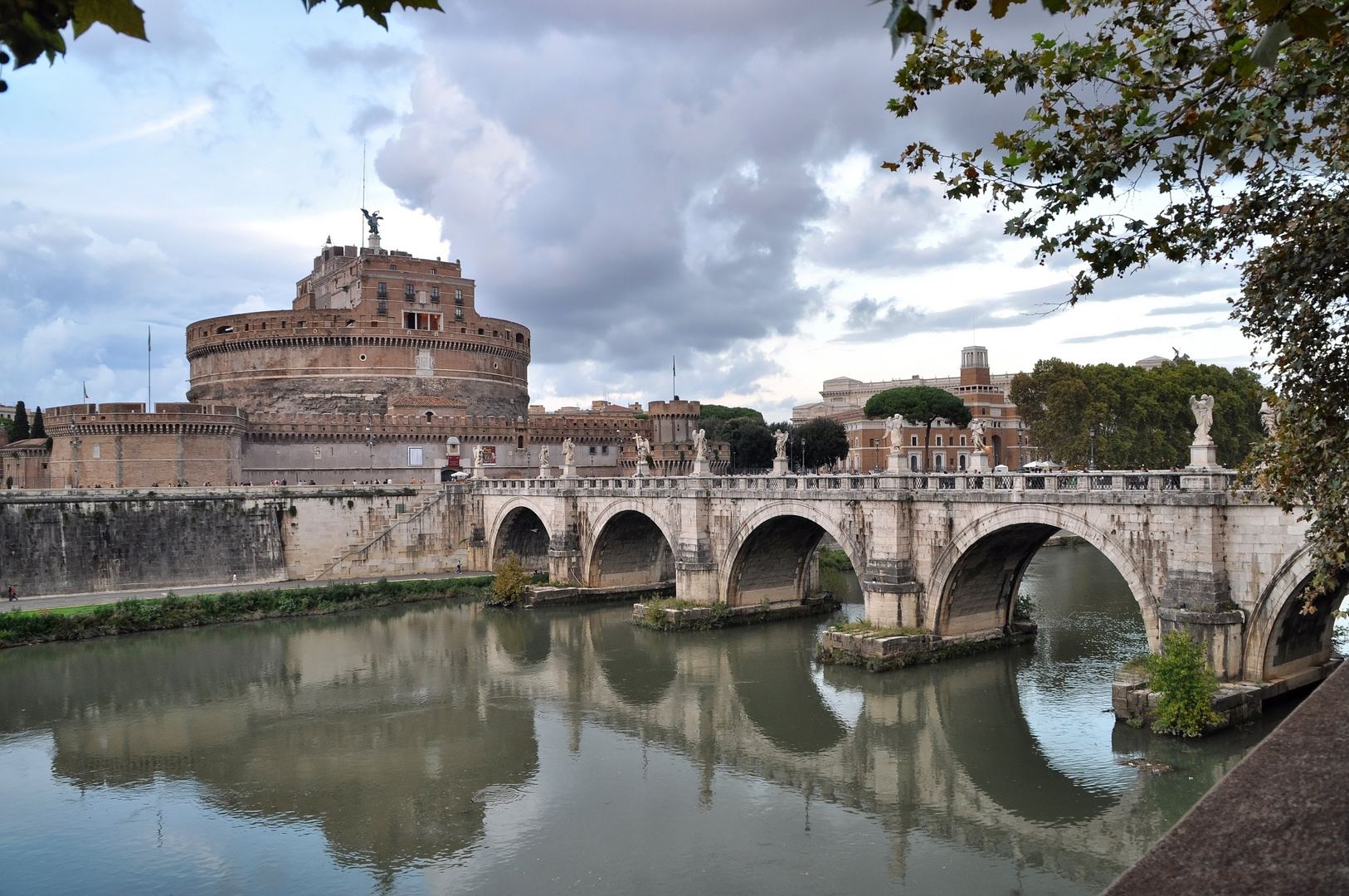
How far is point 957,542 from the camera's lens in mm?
24156

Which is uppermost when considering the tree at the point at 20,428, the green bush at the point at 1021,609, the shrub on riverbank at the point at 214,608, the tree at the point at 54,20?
the tree at the point at 20,428

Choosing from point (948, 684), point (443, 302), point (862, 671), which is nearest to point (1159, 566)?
point (948, 684)

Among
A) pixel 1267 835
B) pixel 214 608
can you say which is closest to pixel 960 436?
pixel 214 608

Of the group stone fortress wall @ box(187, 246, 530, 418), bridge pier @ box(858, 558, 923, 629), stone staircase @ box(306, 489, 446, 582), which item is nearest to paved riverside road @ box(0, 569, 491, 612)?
stone staircase @ box(306, 489, 446, 582)

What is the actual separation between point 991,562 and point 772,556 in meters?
8.72

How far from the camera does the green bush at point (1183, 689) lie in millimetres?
17688

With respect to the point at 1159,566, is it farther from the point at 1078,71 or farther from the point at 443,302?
the point at 443,302

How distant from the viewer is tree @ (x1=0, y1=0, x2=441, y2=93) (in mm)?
2719

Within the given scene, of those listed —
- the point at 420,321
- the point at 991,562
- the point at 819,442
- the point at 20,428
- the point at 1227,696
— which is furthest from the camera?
the point at 819,442

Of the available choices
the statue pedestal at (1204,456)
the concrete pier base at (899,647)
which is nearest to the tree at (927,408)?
the concrete pier base at (899,647)

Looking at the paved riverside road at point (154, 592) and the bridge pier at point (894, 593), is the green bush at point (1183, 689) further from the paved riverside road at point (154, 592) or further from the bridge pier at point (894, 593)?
the paved riverside road at point (154, 592)

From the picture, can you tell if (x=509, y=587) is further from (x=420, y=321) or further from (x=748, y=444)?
(x=748, y=444)

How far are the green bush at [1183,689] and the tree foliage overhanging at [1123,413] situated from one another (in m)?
31.4

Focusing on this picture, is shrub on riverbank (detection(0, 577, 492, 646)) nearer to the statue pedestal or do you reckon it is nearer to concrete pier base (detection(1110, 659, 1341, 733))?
concrete pier base (detection(1110, 659, 1341, 733))
